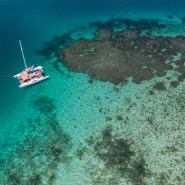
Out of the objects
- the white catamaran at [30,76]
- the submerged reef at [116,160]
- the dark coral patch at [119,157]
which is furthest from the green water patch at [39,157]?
the white catamaran at [30,76]

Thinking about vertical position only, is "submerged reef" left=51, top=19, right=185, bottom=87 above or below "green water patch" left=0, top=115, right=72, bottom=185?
above

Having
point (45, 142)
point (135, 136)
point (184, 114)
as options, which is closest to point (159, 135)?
point (135, 136)

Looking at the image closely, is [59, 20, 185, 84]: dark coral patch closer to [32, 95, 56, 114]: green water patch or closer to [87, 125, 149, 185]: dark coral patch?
[32, 95, 56, 114]: green water patch

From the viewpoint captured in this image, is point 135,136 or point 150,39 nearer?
point 135,136

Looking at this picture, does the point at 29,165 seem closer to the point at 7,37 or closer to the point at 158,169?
the point at 158,169

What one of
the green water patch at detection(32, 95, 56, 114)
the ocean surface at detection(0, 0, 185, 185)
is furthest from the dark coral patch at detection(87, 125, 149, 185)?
the green water patch at detection(32, 95, 56, 114)

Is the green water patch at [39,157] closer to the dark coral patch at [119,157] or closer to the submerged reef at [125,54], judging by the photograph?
the dark coral patch at [119,157]
